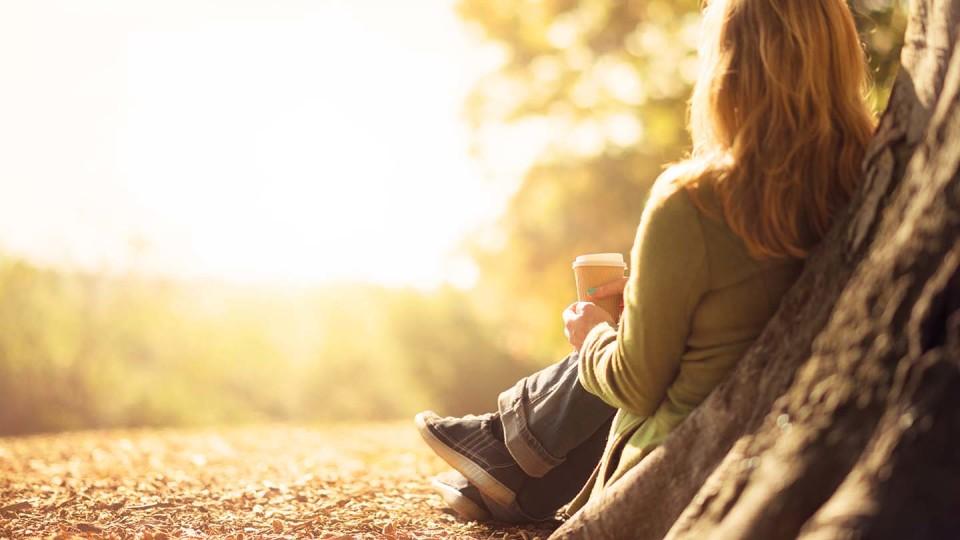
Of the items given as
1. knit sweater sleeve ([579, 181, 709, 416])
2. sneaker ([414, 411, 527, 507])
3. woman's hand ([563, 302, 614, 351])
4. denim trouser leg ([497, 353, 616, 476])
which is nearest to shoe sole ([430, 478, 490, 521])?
sneaker ([414, 411, 527, 507])

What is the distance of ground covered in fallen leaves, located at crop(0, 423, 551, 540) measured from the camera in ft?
10.9

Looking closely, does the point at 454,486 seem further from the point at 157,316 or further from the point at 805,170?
the point at 157,316

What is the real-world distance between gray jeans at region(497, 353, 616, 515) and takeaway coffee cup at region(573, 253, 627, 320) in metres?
0.20

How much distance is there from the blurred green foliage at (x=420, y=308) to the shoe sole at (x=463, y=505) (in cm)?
738

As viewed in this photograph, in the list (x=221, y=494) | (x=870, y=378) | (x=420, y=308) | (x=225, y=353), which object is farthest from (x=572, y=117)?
(x=870, y=378)

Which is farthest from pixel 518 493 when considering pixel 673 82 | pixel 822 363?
pixel 673 82

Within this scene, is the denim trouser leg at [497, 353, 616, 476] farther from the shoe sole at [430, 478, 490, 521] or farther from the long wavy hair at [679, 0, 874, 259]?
the long wavy hair at [679, 0, 874, 259]

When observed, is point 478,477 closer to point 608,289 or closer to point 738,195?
point 608,289

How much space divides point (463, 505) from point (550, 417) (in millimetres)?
527

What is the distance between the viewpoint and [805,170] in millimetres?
2260

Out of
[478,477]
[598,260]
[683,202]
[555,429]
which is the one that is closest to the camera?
[683,202]

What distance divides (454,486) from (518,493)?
0.29 m

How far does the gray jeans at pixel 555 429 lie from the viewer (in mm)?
3066

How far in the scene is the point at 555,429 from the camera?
10.1 ft
